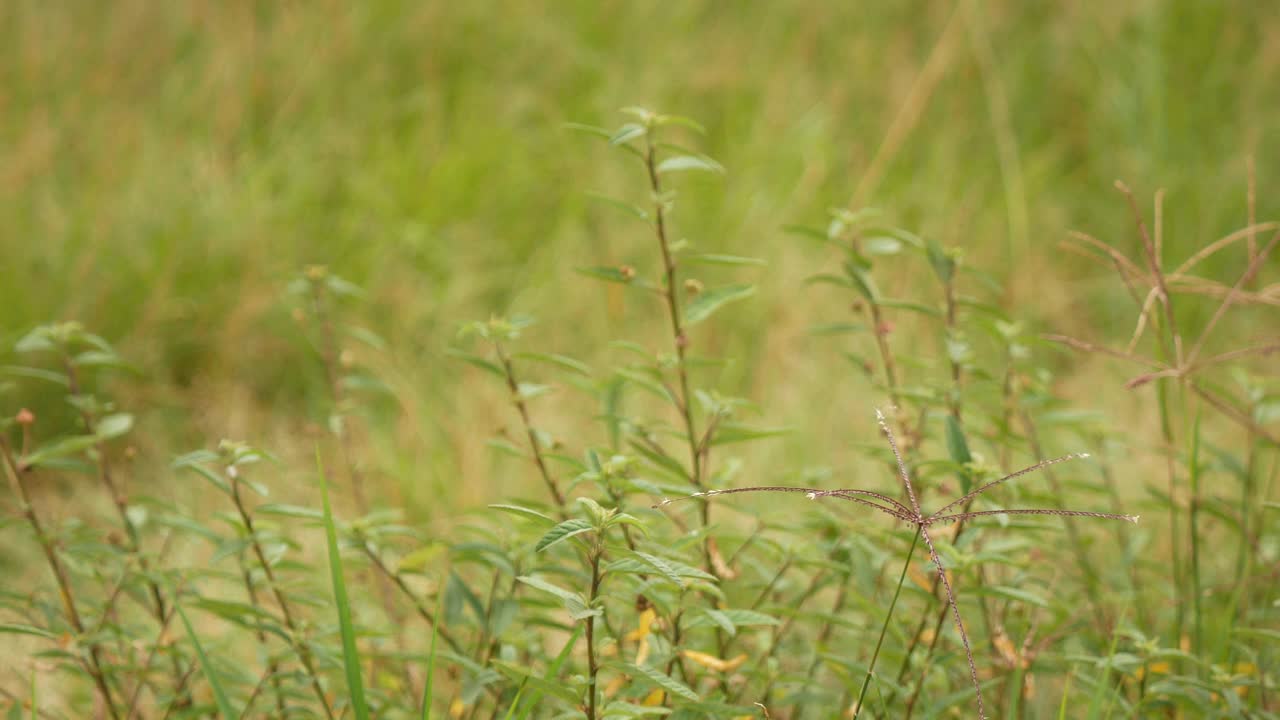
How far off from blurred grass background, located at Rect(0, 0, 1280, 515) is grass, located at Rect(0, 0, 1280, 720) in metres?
0.01

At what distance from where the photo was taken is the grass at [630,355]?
1.23m

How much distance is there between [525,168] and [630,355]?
0.95 metres

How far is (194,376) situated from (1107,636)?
2.24 meters

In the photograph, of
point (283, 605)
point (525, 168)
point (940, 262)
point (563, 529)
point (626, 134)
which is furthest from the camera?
point (525, 168)

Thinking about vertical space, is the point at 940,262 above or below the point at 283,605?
above

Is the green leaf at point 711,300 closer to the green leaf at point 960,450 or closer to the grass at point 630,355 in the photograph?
the grass at point 630,355

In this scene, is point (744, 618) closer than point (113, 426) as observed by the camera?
Yes

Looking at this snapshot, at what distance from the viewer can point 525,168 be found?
11.3 ft

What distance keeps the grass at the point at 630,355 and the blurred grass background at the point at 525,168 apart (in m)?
0.01

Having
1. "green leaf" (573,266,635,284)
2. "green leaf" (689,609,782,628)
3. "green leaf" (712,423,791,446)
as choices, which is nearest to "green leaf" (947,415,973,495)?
"green leaf" (712,423,791,446)

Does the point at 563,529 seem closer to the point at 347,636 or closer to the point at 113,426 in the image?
the point at 347,636

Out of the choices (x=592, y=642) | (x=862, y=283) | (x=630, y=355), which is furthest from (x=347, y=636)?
(x=630, y=355)

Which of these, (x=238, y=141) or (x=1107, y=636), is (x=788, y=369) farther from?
(x=238, y=141)

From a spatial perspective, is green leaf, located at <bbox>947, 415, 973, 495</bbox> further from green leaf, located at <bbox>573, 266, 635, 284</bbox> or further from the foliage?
green leaf, located at <bbox>573, 266, 635, 284</bbox>
